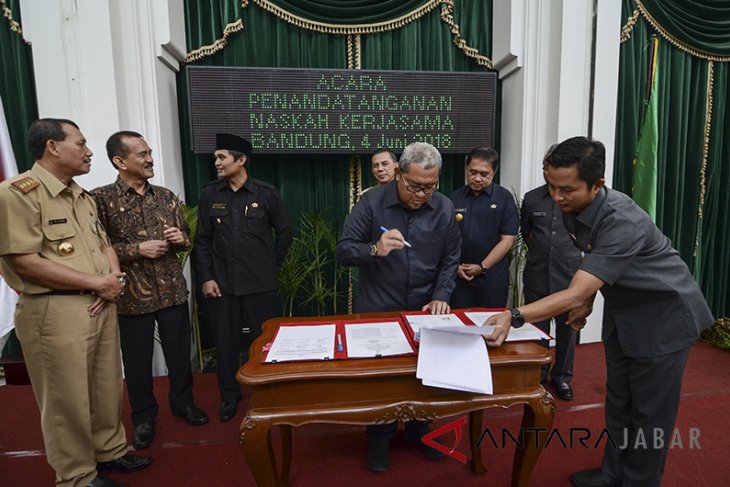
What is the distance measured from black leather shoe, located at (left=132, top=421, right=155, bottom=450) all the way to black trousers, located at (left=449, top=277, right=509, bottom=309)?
203 cm

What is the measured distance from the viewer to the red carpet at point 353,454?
198 centimetres

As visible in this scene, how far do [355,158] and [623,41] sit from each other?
2481 mm

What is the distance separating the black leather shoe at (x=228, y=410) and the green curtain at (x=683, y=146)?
3.65 metres

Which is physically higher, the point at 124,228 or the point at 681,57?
the point at 681,57

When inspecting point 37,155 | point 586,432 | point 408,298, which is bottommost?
point 586,432

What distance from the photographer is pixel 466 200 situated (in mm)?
2912

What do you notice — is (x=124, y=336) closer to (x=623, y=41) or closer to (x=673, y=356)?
(x=673, y=356)

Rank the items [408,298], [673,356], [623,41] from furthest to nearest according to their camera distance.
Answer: [623,41] < [408,298] < [673,356]

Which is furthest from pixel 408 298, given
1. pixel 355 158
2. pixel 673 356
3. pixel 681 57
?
pixel 681 57

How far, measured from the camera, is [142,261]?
2229mm

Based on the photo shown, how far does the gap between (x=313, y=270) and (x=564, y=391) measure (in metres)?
2.11

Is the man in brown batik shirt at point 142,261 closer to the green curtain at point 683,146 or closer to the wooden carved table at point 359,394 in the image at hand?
the wooden carved table at point 359,394

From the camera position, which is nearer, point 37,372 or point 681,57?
point 37,372

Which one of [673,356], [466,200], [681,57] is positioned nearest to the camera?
[673,356]
